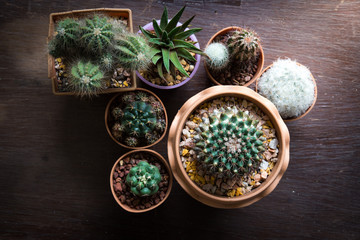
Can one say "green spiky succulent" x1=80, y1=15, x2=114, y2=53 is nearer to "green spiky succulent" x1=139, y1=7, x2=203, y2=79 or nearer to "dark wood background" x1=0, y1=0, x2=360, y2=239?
"green spiky succulent" x1=139, y1=7, x2=203, y2=79

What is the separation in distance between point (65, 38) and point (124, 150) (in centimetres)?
78

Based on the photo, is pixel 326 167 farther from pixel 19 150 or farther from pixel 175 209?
pixel 19 150

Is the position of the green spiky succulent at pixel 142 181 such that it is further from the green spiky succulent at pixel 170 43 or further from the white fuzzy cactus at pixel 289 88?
the white fuzzy cactus at pixel 289 88

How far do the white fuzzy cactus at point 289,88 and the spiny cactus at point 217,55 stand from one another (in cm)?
29

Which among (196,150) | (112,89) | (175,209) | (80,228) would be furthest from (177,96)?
(80,228)

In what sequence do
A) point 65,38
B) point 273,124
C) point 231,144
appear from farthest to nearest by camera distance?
1. point 273,124
2. point 65,38
3. point 231,144

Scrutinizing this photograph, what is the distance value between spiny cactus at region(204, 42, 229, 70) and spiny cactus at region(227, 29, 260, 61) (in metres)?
0.04

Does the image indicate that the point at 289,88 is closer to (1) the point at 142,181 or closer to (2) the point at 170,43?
Result: (2) the point at 170,43

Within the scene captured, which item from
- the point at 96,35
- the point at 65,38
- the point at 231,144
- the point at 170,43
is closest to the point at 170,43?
the point at 170,43

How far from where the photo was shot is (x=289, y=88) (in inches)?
63.4

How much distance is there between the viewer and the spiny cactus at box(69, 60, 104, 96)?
1.33 metres

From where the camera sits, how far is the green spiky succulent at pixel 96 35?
1.33 meters

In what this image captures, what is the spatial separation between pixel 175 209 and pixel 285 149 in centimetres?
80

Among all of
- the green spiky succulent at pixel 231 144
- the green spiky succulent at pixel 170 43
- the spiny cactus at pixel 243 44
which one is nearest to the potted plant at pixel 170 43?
the green spiky succulent at pixel 170 43
